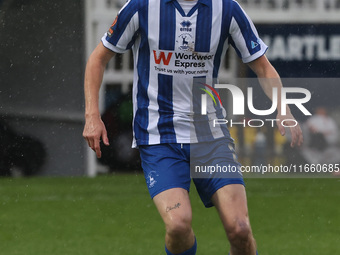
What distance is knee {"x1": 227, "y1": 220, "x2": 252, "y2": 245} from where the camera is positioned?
4.09m

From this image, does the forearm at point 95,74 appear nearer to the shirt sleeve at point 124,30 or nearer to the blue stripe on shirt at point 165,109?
the shirt sleeve at point 124,30

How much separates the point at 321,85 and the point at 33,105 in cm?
538

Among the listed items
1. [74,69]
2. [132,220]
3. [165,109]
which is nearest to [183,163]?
[165,109]

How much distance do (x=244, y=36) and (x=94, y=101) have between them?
88cm

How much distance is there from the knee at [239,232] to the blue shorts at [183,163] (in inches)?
9.2

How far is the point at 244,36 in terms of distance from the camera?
439 centimetres

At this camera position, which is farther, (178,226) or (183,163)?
(183,163)

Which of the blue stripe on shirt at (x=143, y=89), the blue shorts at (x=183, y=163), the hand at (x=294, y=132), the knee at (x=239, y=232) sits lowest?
the knee at (x=239, y=232)

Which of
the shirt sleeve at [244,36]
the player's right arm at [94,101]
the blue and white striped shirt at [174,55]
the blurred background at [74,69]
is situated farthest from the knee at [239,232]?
the blurred background at [74,69]

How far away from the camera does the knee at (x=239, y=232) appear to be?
409 cm

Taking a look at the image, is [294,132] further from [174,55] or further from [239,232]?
[174,55]

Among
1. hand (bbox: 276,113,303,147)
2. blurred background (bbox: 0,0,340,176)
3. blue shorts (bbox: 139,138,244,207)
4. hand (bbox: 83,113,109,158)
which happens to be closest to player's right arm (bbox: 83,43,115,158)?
hand (bbox: 83,113,109,158)

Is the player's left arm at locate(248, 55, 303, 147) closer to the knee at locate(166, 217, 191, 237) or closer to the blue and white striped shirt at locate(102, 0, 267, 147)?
the blue and white striped shirt at locate(102, 0, 267, 147)

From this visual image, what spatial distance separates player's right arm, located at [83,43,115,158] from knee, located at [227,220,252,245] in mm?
764
